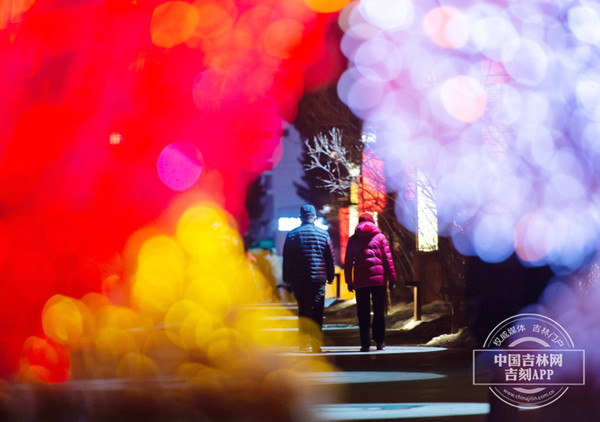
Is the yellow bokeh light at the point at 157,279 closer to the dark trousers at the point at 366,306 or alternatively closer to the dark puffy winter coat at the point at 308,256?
the dark puffy winter coat at the point at 308,256

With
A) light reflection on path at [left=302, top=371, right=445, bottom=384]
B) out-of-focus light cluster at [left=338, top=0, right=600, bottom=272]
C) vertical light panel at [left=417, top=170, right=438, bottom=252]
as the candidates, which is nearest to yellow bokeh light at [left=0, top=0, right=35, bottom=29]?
out-of-focus light cluster at [left=338, top=0, right=600, bottom=272]

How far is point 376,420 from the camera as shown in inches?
315

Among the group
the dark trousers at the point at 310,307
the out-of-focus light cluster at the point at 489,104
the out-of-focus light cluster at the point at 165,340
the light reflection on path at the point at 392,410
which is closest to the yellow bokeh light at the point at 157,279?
the out-of-focus light cluster at the point at 165,340

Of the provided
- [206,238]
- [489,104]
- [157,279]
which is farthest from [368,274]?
[206,238]

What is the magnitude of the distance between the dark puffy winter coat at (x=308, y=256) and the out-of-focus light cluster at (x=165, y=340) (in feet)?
3.66

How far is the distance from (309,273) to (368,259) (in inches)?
30.6

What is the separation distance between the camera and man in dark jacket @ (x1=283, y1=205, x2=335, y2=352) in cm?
A: 1432

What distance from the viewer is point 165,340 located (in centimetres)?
1708

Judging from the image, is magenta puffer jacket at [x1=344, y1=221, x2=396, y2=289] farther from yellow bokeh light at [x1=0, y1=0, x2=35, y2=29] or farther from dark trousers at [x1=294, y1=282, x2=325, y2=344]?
yellow bokeh light at [x1=0, y1=0, x2=35, y2=29]

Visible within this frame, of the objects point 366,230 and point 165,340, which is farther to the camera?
point 165,340

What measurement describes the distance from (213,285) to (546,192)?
99.7 ft

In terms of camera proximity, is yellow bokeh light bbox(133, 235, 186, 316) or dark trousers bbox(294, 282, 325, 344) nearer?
dark trousers bbox(294, 282, 325, 344)

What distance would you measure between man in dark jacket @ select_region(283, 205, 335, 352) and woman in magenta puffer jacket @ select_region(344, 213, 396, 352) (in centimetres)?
31

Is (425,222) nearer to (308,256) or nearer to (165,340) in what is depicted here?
(165,340)
